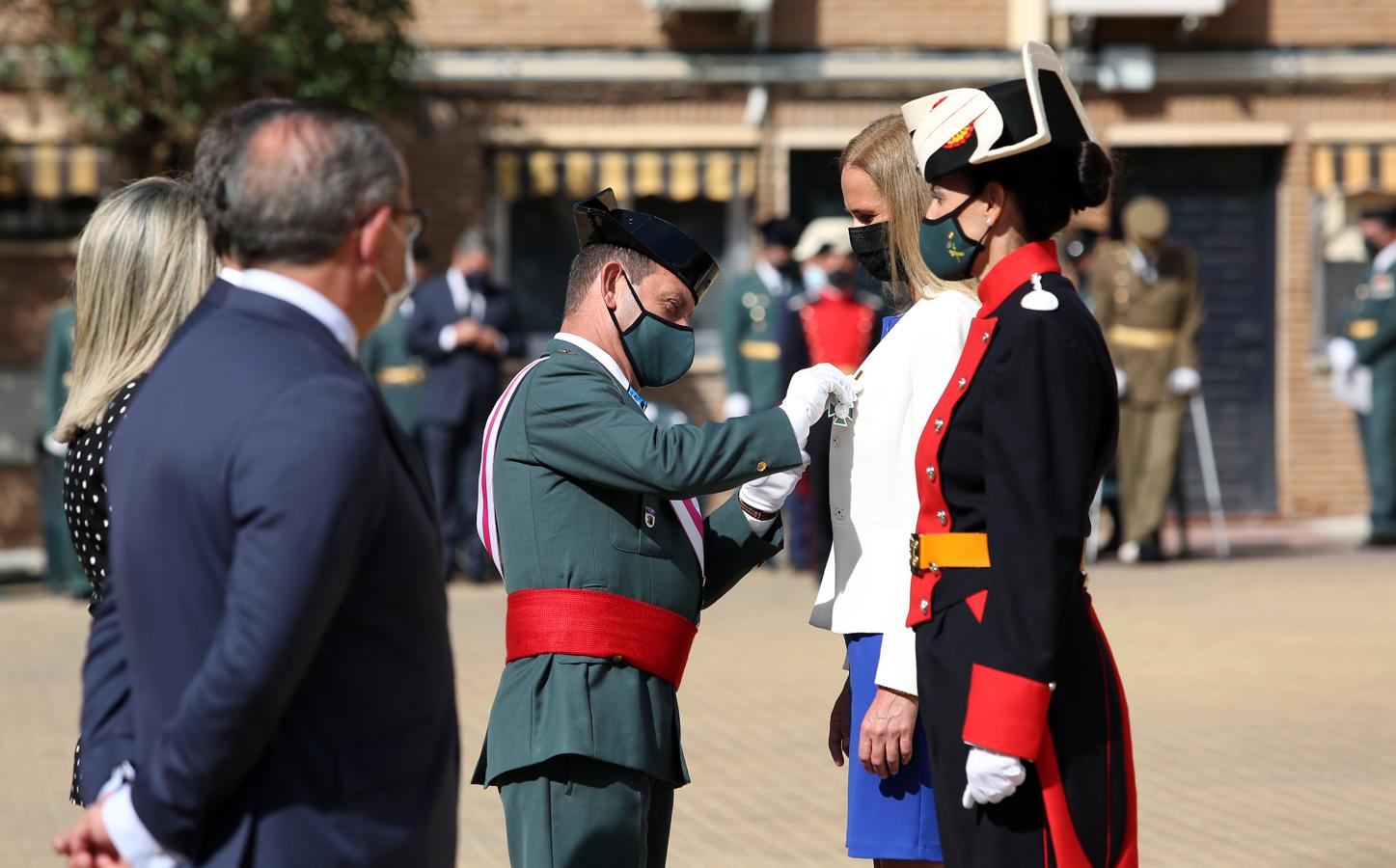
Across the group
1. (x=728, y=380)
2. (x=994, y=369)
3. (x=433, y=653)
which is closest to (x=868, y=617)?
(x=994, y=369)

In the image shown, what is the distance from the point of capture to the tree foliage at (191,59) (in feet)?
40.0

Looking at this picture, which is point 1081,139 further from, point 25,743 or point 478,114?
point 478,114

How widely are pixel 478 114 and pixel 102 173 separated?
3004 mm

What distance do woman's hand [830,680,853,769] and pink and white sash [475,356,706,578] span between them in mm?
386

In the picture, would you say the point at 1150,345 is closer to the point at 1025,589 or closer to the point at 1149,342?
the point at 1149,342

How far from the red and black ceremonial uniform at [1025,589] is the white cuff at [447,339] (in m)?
9.47

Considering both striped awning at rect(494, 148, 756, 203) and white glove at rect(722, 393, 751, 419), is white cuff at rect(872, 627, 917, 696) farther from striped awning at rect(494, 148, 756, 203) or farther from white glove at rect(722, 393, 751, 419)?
striped awning at rect(494, 148, 756, 203)

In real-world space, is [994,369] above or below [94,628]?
above

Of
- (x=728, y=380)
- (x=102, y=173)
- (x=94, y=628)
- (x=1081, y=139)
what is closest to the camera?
(x=94, y=628)

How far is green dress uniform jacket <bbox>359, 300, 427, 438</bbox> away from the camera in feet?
41.9

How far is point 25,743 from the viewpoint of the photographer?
25.0 ft

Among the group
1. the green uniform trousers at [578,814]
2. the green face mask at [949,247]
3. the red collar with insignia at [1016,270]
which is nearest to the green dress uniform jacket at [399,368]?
the green uniform trousers at [578,814]

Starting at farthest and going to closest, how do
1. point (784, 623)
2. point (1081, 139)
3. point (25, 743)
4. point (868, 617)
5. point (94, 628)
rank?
point (784, 623) < point (25, 743) < point (868, 617) < point (1081, 139) < point (94, 628)

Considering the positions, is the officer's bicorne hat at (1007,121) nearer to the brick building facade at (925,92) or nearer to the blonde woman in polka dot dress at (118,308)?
the blonde woman in polka dot dress at (118,308)
